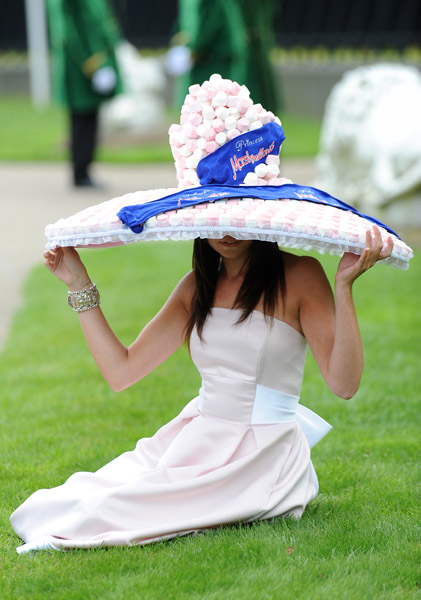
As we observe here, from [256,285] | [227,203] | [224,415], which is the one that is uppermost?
[227,203]

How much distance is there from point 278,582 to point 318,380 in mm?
2471

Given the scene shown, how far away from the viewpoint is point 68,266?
2.99 meters

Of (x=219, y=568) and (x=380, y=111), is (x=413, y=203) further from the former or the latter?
(x=219, y=568)

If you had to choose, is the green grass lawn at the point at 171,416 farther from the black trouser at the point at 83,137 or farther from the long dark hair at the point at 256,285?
the black trouser at the point at 83,137

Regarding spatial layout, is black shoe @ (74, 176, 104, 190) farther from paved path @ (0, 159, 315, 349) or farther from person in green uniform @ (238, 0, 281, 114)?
person in green uniform @ (238, 0, 281, 114)

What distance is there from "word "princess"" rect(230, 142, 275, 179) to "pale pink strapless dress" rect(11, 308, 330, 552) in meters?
0.43

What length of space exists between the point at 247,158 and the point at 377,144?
6208 mm

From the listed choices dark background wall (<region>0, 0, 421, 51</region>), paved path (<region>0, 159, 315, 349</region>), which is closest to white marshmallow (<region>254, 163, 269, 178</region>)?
paved path (<region>0, 159, 315, 349</region>)

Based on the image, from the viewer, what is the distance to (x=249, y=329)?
2930 millimetres

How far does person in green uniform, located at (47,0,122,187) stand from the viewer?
10.2m

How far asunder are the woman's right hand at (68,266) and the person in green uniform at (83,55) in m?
7.53

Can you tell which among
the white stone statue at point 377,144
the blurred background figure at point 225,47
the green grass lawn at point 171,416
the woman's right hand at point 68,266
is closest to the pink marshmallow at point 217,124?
the woman's right hand at point 68,266

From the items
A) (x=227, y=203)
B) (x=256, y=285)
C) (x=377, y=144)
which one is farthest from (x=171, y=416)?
(x=377, y=144)

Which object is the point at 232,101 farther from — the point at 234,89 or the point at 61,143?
the point at 61,143
